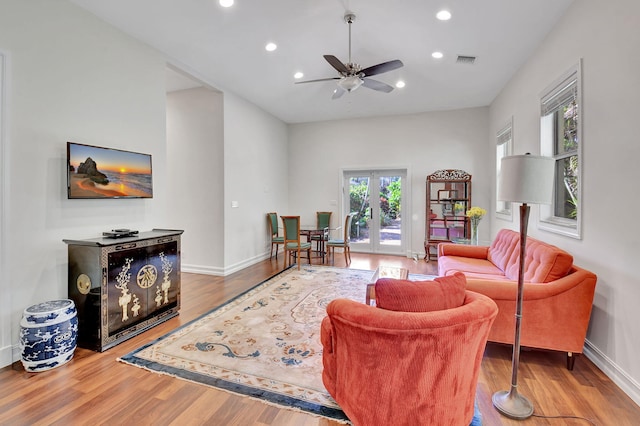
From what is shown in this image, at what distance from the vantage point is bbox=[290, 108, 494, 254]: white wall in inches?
250

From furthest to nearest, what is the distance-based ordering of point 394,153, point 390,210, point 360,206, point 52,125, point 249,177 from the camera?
1. point 360,206
2. point 390,210
3. point 394,153
4. point 249,177
5. point 52,125

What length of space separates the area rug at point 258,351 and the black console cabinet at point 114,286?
1.11 ft

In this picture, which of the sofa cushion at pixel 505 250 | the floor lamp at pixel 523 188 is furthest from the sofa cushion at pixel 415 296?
the sofa cushion at pixel 505 250

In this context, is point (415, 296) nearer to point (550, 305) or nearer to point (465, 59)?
point (550, 305)

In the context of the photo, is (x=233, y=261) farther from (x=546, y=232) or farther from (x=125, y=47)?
(x=546, y=232)

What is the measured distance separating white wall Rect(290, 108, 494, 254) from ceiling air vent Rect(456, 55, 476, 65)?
2.43 metres

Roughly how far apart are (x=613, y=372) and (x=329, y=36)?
413cm

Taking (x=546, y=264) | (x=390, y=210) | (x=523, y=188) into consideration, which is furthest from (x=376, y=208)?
(x=523, y=188)

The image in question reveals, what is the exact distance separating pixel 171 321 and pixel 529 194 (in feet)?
11.6

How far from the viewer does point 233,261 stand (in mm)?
5348

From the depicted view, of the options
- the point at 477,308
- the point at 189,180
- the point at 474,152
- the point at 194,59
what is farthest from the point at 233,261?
the point at 474,152

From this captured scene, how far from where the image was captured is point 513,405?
Result: 1865 millimetres

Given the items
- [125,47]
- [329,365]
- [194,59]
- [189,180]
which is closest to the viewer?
[329,365]

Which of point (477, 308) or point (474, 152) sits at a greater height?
point (474, 152)
